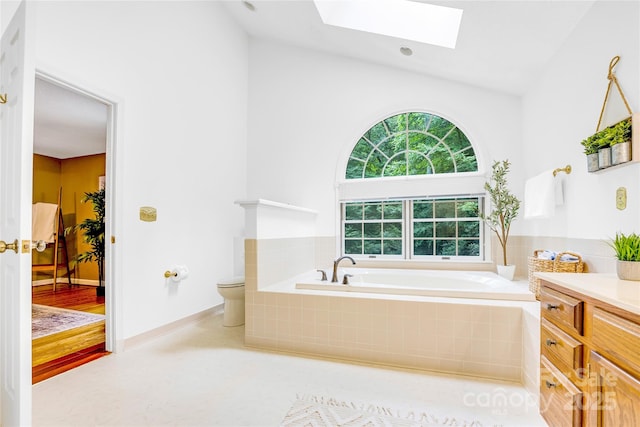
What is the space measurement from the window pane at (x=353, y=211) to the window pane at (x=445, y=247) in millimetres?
964

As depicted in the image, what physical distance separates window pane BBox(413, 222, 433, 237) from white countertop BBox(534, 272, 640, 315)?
2.12m

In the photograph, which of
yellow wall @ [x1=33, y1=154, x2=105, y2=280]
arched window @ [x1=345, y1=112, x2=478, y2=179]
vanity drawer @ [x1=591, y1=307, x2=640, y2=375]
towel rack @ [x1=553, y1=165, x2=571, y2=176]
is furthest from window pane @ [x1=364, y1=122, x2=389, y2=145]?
yellow wall @ [x1=33, y1=154, x2=105, y2=280]

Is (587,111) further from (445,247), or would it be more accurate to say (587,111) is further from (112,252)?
(112,252)

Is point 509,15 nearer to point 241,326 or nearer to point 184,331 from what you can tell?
point 241,326

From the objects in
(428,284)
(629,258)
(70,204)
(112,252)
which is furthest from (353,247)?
(70,204)

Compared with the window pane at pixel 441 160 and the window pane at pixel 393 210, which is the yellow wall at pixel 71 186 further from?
the window pane at pixel 441 160

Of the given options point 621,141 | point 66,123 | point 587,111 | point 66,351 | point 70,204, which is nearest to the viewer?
point 621,141

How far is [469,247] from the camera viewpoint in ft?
11.7

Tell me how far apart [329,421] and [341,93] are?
3.45 m

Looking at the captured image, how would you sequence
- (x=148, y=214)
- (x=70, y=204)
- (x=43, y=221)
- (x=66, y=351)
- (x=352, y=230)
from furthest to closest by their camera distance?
(x=70, y=204), (x=43, y=221), (x=352, y=230), (x=148, y=214), (x=66, y=351)

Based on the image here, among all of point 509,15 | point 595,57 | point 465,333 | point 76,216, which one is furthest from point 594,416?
point 76,216

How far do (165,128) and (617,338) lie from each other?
3417 millimetres

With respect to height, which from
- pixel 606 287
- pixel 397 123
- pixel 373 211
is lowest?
pixel 606 287

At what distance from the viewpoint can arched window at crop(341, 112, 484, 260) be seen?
3.60m
